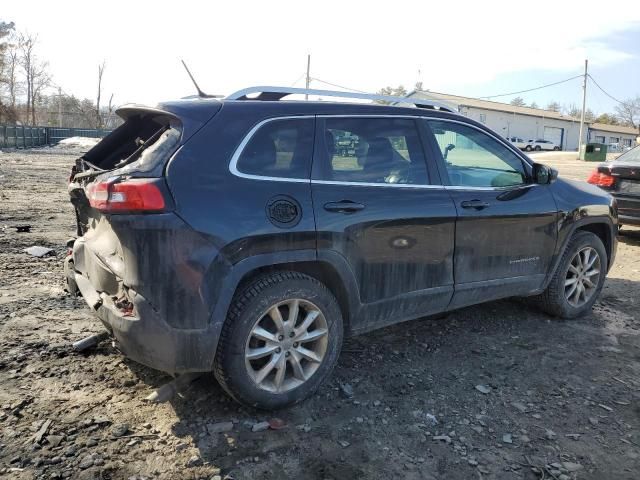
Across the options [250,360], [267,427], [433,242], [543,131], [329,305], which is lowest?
[267,427]

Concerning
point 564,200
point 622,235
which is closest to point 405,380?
point 564,200

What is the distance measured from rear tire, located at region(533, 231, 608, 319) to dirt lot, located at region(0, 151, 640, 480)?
0.74 ft

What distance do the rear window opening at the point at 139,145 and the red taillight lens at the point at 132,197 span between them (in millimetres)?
110

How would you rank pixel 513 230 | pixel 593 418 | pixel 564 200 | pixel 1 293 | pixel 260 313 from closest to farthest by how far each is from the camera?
pixel 260 313, pixel 593 418, pixel 513 230, pixel 564 200, pixel 1 293

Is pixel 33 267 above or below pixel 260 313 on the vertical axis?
below

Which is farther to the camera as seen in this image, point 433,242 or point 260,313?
point 433,242

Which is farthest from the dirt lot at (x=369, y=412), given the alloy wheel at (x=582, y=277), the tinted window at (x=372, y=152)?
the tinted window at (x=372, y=152)

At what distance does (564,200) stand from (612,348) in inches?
51.5

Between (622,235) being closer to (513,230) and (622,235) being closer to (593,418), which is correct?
(513,230)

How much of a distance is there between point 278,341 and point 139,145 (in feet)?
5.16

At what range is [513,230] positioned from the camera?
4.33m

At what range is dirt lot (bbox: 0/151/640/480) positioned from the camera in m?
2.81

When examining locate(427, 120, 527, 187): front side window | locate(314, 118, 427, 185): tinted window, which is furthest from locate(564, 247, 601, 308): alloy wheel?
locate(314, 118, 427, 185): tinted window

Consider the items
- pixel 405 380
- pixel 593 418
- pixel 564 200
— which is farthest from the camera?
pixel 564 200
